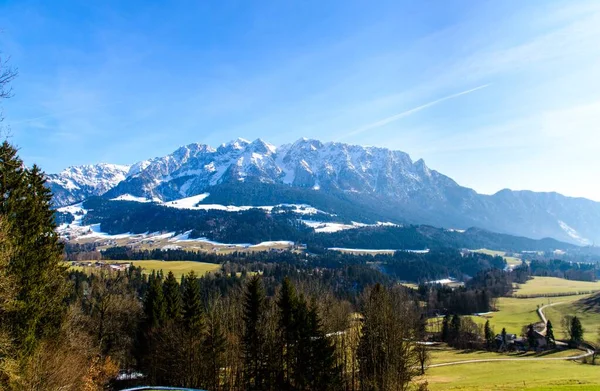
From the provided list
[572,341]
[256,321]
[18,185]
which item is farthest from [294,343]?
[572,341]

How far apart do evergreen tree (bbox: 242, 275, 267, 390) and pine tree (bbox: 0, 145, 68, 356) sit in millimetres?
21816

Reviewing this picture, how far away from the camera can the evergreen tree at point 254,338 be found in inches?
1861

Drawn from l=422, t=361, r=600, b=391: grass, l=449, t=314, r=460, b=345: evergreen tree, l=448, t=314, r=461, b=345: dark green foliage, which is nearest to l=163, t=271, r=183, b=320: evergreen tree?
l=422, t=361, r=600, b=391: grass

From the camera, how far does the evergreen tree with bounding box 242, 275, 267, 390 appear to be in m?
47.3

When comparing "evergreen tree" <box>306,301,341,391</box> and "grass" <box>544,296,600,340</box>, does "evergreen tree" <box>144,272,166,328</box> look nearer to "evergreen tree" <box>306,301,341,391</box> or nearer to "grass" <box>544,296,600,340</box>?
"evergreen tree" <box>306,301,341,391</box>

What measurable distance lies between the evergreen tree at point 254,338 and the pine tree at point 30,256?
21.8 metres

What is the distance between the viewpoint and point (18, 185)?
27328 mm

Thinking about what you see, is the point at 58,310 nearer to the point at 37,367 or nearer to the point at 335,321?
the point at 37,367

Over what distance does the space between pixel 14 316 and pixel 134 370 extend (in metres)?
43.6

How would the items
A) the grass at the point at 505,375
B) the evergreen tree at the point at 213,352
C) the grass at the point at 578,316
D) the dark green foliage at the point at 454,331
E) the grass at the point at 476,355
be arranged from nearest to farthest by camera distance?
the evergreen tree at the point at 213,352 < the grass at the point at 505,375 < the grass at the point at 476,355 < the dark green foliage at the point at 454,331 < the grass at the point at 578,316

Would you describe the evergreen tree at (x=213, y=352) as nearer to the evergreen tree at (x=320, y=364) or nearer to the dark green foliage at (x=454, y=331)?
the evergreen tree at (x=320, y=364)

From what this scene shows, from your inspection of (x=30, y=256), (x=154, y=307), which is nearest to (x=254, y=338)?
(x=154, y=307)

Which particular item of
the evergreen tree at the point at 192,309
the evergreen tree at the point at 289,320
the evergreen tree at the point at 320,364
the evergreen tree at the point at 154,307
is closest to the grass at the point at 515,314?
the evergreen tree at the point at 320,364

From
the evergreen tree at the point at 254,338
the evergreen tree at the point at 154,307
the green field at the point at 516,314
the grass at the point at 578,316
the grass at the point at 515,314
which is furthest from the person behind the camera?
the green field at the point at 516,314
